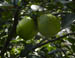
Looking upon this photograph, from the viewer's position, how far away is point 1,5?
0.93m

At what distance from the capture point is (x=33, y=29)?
999mm

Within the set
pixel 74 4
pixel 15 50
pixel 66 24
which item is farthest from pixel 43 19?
pixel 15 50

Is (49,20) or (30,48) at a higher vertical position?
(49,20)

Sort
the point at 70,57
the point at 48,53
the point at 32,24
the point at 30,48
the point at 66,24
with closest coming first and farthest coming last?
the point at 66,24
the point at 32,24
the point at 30,48
the point at 70,57
the point at 48,53

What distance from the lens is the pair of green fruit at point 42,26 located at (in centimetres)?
90

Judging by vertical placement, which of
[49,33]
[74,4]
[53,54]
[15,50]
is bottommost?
[53,54]

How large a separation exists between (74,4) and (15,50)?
33.1 inches

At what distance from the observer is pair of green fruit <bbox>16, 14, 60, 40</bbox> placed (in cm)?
90

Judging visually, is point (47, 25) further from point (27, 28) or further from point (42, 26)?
point (27, 28)

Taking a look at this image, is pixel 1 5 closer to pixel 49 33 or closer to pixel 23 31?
pixel 23 31

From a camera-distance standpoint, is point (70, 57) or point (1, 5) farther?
point (70, 57)

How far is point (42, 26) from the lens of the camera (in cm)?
90

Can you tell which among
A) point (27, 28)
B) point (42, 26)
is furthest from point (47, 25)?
point (27, 28)

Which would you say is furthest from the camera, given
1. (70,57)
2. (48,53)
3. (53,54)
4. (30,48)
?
(53,54)
